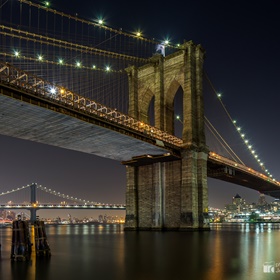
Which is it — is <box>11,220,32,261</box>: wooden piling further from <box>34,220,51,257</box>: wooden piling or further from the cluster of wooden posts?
<box>34,220,51,257</box>: wooden piling

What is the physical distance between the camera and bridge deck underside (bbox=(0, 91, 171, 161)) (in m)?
30.4

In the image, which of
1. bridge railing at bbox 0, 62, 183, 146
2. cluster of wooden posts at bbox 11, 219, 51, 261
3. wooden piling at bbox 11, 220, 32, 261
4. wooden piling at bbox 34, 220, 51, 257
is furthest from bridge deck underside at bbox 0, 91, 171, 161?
wooden piling at bbox 11, 220, 32, 261

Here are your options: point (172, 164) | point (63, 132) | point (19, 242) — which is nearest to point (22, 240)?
point (19, 242)

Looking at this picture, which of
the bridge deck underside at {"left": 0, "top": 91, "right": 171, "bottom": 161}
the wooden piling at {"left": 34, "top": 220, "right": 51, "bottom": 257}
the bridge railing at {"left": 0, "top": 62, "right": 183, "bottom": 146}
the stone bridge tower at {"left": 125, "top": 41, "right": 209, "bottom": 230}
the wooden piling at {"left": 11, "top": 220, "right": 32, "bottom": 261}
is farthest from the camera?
the stone bridge tower at {"left": 125, "top": 41, "right": 209, "bottom": 230}

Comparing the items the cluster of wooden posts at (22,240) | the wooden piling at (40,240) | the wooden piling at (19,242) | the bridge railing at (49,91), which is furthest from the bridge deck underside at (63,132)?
the wooden piling at (19,242)

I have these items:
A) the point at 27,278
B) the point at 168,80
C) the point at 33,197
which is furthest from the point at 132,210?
the point at 33,197

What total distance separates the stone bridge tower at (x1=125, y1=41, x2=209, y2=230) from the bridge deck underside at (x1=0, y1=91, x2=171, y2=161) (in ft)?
11.7

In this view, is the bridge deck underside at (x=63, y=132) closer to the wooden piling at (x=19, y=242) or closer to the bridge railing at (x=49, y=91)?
the bridge railing at (x=49, y=91)

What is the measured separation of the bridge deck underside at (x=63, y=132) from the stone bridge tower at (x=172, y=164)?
141 inches

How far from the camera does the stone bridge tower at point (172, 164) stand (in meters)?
44.7

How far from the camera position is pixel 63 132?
120 feet

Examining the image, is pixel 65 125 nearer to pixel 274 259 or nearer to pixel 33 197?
pixel 274 259

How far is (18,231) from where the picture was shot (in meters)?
18.1

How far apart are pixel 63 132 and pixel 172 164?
49.6 feet
